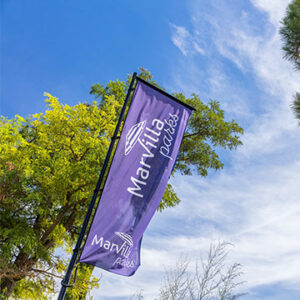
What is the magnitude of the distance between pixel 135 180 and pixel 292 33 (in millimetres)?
10028

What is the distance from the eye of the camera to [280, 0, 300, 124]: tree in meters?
13.8

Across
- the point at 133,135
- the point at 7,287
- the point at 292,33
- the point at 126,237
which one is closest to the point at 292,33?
the point at 292,33

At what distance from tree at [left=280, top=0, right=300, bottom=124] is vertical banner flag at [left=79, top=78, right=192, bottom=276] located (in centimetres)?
761

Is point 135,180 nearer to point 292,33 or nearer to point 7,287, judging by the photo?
point 292,33

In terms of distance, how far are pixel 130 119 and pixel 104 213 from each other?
1996 mm

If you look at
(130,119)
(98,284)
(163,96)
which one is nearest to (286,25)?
(163,96)

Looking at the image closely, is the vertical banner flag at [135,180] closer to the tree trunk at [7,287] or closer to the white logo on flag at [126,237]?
the white logo on flag at [126,237]

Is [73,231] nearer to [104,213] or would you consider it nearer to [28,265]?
[28,265]

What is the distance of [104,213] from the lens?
6.95m

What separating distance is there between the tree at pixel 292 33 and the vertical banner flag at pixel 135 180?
300 inches

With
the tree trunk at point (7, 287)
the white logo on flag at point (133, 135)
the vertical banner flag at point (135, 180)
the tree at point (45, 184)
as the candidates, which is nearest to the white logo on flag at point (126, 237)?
the vertical banner flag at point (135, 180)

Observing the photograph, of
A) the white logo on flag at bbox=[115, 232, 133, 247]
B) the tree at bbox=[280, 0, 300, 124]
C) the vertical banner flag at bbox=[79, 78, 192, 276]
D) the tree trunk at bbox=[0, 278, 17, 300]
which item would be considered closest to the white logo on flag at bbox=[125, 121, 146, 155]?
the vertical banner flag at bbox=[79, 78, 192, 276]

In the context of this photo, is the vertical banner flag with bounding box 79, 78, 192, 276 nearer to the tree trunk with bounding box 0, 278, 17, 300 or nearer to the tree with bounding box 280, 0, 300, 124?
the tree with bounding box 280, 0, 300, 124

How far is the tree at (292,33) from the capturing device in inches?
544
